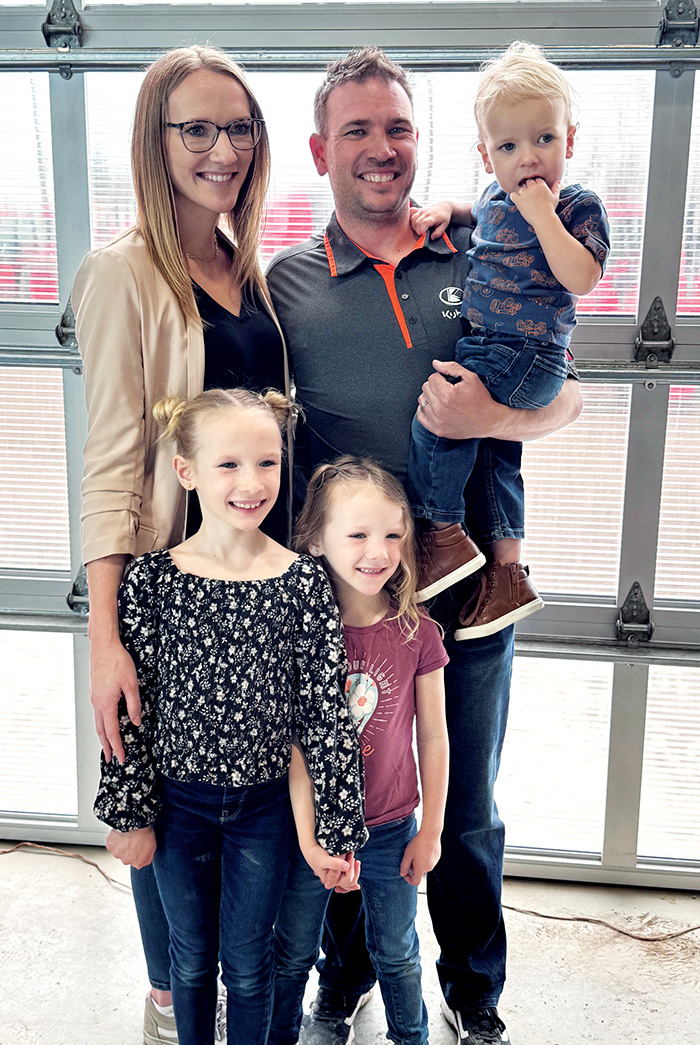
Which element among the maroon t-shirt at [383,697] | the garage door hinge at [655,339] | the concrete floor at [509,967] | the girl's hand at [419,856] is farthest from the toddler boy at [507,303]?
the concrete floor at [509,967]

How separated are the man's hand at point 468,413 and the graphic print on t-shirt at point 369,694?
1.56 ft

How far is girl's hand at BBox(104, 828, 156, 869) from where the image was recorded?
1554 millimetres

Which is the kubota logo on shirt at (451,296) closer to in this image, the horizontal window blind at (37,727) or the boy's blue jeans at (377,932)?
the boy's blue jeans at (377,932)

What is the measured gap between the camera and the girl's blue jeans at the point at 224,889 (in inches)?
61.3

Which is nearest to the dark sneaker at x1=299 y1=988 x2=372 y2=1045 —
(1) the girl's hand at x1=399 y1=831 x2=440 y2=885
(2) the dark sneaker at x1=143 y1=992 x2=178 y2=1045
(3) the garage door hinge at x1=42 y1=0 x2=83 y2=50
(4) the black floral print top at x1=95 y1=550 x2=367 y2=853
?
(2) the dark sneaker at x1=143 y1=992 x2=178 y2=1045

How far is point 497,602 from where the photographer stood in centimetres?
180

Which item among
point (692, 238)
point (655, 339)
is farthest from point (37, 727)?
point (692, 238)

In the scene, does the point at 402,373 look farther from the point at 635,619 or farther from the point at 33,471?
the point at 33,471

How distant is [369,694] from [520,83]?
3.89ft

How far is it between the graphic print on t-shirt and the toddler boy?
0.19 metres

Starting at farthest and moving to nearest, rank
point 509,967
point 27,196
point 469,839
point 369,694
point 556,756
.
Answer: point 556,756
point 27,196
point 509,967
point 469,839
point 369,694

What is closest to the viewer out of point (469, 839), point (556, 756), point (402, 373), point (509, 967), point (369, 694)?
point (369, 694)

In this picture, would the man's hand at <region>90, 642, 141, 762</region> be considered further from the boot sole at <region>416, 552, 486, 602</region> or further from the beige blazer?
the boot sole at <region>416, 552, 486, 602</region>

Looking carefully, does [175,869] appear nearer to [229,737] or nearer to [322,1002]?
[229,737]
